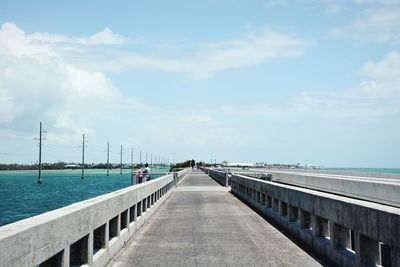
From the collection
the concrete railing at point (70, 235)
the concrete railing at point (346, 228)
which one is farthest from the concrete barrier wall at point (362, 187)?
the concrete railing at point (70, 235)

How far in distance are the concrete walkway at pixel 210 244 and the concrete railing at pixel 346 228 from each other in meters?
0.46

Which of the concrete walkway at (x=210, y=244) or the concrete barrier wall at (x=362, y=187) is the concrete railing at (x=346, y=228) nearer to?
the concrete walkway at (x=210, y=244)

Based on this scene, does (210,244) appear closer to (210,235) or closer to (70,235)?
(210,235)

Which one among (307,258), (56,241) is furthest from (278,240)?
(56,241)

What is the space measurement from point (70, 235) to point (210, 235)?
6436 mm

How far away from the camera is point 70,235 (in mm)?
7152

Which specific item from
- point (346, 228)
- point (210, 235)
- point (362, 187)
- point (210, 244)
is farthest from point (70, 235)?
point (362, 187)

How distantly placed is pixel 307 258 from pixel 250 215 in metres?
8.35

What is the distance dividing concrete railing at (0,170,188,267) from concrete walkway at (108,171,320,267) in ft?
1.62

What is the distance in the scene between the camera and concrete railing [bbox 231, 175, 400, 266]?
7105 mm

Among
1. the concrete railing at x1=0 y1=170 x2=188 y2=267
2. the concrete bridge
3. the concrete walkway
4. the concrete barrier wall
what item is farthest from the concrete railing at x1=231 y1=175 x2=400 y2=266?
the concrete barrier wall

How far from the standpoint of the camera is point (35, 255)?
18.7 ft

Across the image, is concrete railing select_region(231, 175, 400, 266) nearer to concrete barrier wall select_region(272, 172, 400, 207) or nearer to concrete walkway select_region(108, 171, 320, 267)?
concrete walkway select_region(108, 171, 320, 267)

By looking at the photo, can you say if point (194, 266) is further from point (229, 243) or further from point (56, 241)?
point (56, 241)
